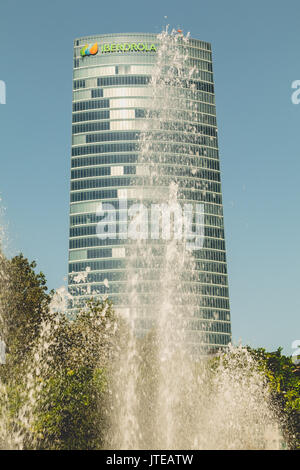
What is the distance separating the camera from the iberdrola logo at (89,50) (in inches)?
7032

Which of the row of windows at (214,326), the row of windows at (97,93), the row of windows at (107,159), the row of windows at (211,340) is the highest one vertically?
the row of windows at (97,93)

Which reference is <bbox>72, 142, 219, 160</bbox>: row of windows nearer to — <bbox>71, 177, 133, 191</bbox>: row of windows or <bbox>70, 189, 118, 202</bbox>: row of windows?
<bbox>71, 177, 133, 191</bbox>: row of windows

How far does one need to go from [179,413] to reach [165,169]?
141 metres

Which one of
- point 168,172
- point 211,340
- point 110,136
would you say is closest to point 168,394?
point 211,340

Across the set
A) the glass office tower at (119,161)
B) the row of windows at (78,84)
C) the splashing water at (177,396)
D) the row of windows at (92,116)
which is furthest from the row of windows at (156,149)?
the splashing water at (177,396)

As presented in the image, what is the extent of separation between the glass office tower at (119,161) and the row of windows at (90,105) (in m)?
0.32

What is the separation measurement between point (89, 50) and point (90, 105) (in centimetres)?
2023

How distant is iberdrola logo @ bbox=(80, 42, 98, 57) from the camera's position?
179m

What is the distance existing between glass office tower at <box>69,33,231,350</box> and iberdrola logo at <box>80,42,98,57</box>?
0.33m

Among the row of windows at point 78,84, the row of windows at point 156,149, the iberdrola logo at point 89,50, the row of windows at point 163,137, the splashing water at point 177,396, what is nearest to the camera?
the splashing water at point 177,396

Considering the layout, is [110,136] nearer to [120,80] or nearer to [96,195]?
[96,195]

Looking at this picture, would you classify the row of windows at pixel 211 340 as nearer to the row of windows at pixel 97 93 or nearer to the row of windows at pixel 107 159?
the row of windows at pixel 107 159

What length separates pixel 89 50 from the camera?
179125 millimetres
